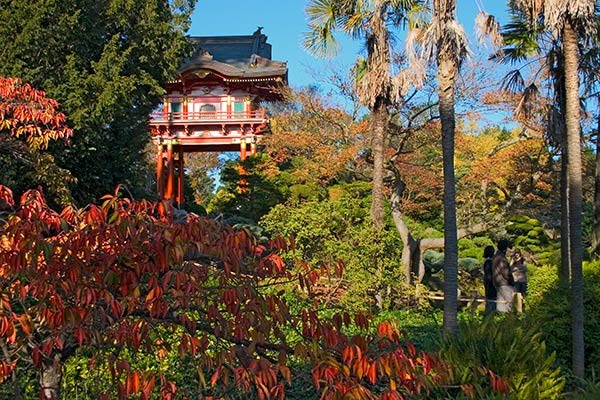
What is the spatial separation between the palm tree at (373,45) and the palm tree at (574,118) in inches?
186

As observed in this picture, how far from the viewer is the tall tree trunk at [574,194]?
24.8 ft

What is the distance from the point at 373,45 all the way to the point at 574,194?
750 centimetres

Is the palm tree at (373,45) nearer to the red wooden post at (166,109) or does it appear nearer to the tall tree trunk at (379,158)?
the tall tree trunk at (379,158)

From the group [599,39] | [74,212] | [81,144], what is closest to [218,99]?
[81,144]

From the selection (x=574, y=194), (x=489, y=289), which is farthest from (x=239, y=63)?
(x=574, y=194)

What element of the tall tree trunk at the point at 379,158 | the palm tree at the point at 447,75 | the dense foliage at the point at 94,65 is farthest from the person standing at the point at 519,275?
the dense foliage at the point at 94,65

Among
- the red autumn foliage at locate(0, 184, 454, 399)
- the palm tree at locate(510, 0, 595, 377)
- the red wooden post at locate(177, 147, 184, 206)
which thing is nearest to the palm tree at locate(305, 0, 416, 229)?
the palm tree at locate(510, 0, 595, 377)

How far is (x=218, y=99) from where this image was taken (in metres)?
A: 29.5

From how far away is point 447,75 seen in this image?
364 inches

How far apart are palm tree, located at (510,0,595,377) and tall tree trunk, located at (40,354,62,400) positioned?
628cm

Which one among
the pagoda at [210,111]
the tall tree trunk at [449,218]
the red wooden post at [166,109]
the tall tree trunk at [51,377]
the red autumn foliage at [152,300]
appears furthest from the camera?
the red wooden post at [166,109]

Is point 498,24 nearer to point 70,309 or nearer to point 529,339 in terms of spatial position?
point 529,339

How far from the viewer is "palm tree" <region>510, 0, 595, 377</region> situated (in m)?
7.62

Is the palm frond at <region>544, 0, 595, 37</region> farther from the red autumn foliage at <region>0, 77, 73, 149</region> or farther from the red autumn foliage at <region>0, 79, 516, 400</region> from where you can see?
the red autumn foliage at <region>0, 79, 516, 400</region>
